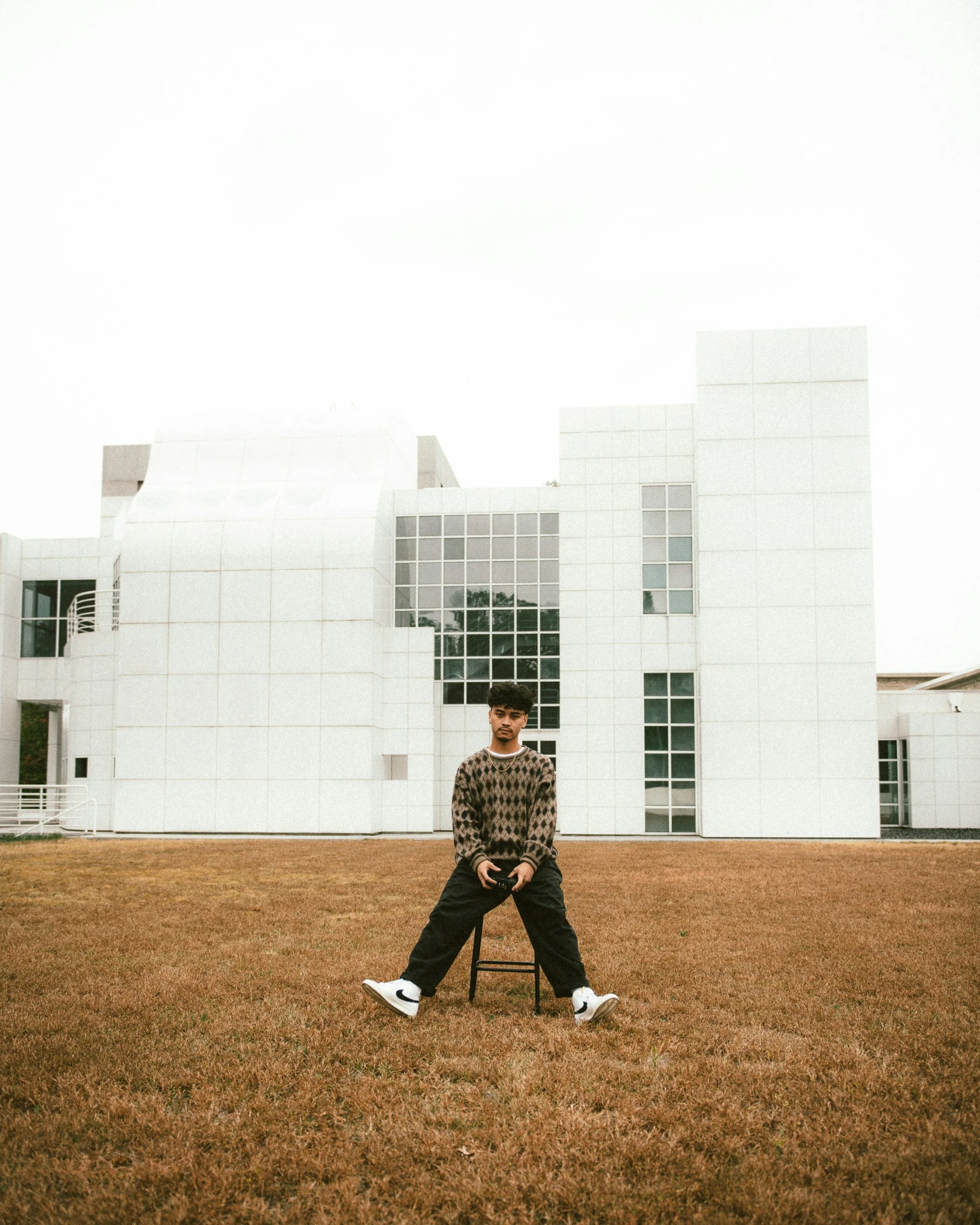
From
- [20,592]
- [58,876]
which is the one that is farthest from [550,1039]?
[20,592]

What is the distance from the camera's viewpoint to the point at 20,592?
116 ft

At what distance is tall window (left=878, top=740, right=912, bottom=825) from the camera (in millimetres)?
30766

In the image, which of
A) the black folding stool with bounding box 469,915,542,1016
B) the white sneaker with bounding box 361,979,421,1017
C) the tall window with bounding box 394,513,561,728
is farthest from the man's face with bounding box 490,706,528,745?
the tall window with bounding box 394,513,561,728

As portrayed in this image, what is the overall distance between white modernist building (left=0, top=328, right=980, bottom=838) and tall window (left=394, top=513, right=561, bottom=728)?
0.07 metres

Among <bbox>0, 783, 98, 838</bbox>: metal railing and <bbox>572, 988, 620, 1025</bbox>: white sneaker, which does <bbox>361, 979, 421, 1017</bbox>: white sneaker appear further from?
<bbox>0, 783, 98, 838</bbox>: metal railing

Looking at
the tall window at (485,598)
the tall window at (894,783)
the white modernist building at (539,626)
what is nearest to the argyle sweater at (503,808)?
the white modernist building at (539,626)

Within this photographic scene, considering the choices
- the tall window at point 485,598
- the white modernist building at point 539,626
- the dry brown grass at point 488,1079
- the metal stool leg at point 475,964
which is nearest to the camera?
the dry brown grass at point 488,1079

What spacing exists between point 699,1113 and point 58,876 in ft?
42.1

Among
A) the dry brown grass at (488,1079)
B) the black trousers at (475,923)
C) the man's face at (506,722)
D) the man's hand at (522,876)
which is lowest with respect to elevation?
the dry brown grass at (488,1079)

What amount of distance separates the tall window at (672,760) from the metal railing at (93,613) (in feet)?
54.3

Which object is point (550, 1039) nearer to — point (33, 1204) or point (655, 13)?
point (33, 1204)

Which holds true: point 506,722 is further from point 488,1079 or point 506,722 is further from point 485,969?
point 488,1079

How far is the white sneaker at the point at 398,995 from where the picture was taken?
18.9 ft

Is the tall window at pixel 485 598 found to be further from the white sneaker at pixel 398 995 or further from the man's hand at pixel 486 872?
the white sneaker at pixel 398 995
